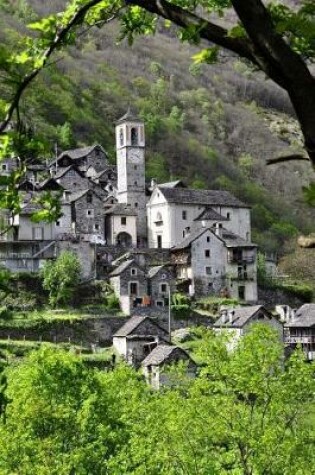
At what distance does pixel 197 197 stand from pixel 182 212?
264 cm

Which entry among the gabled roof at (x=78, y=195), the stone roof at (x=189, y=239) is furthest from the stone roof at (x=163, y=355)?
the gabled roof at (x=78, y=195)

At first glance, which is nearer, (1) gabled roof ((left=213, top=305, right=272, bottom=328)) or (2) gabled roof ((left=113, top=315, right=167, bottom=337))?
(2) gabled roof ((left=113, top=315, right=167, bottom=337))

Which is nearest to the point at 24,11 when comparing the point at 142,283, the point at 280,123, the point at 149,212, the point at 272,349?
the point at 149,212

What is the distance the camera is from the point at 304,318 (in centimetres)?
6875

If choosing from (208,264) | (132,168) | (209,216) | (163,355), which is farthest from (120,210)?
(163,355)

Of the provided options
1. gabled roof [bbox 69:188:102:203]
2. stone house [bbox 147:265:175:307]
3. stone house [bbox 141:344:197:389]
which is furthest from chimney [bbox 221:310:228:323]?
gabled roof [bbox 69:188:102:203]

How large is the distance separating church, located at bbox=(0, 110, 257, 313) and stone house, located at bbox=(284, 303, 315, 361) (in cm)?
847

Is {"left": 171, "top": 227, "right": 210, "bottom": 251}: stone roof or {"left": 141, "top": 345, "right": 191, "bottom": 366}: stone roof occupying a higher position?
{"left": 171, "top": 227, "right": 210, "bottom": 251}: stone roof

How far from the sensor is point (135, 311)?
68000 mm

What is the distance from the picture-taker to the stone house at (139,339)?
197ft

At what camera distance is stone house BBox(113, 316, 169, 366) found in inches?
2361

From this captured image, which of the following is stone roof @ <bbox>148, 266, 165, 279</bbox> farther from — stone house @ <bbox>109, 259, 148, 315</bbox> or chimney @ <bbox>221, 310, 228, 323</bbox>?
chimney @ <bbox>221, 310, 228, 323</bbox>

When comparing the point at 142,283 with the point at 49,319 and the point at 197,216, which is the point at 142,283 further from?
the point at 197,216

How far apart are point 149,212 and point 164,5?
80310mm
